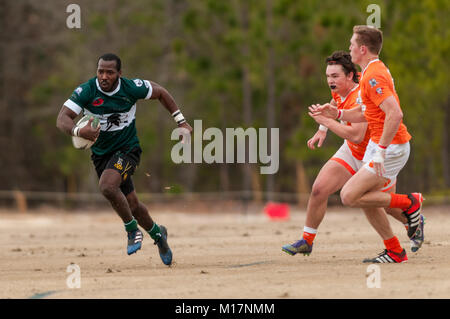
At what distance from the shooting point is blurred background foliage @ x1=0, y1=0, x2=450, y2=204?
88.9ft

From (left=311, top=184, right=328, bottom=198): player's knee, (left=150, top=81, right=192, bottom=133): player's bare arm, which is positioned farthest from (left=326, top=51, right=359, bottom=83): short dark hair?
(left=150, top=81, right=192, bottom=133): player's bare arm

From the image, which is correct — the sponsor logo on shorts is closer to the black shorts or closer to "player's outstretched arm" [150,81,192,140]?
the black shorts

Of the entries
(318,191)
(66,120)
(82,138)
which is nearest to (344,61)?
(318,191)

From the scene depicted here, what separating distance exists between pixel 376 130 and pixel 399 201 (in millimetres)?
802

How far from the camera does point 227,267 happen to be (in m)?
9.18

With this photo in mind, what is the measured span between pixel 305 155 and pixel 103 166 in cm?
2158

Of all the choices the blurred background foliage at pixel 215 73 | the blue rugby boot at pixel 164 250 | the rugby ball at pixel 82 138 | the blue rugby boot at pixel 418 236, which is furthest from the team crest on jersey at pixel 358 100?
the blurred background foliage at pixel 215 73

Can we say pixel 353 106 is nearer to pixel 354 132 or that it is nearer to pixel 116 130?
pixel 354 132

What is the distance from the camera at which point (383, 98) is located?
316 inches

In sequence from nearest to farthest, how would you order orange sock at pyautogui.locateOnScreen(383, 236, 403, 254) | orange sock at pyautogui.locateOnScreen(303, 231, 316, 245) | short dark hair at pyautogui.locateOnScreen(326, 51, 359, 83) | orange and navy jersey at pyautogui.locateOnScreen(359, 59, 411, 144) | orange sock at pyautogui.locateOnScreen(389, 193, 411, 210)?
orange and navy jersey at pyautogui.locateOnScreen(359, 59, 411, 144), orange sock at pyautogui.locateOnScreen(389, 193, 411, 210), orange sock at pyautogui.locateOnScreen(383, 236, 403, 254), short dark hair at pyautogui.locateOnScreen(326, 51, 359, 83), orange sock at pyautogui.locateOnScreen(303, 231, 316, 245)

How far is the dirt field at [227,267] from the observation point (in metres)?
7.15

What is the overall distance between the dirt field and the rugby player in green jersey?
1.90 ft
